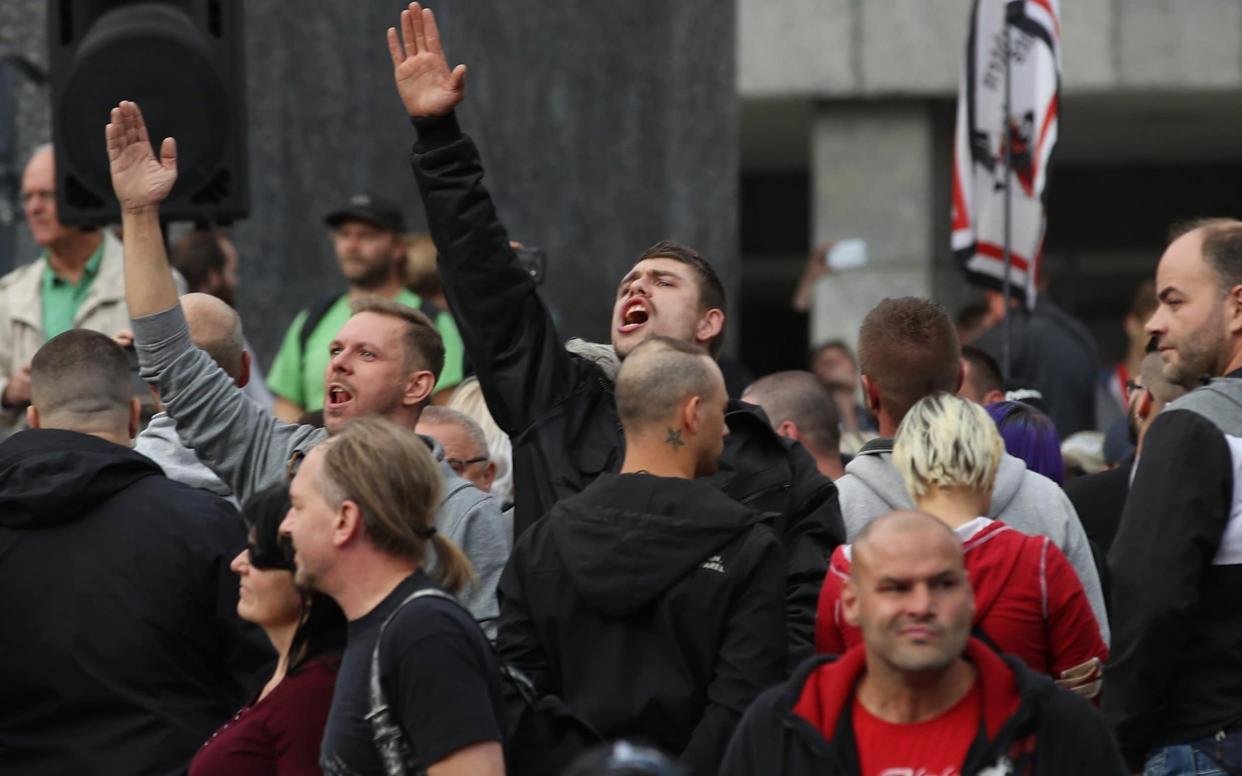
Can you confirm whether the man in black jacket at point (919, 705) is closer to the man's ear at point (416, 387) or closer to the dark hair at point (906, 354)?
the dark hair at point (906, 354)

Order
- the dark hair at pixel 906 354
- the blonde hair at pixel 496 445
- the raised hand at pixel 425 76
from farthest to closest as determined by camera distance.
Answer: the blonde hair at pixel 496 445 < the raised hand at pixel 425 76 < the dark hair at pixel 906 354

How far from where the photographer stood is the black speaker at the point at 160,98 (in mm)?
7898

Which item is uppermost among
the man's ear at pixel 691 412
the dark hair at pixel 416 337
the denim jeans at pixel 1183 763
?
the dark hair at pixel 416 337

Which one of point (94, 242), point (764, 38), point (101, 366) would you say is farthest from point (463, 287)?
point (764, 38)

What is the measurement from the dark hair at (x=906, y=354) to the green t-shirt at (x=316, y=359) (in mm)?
3343

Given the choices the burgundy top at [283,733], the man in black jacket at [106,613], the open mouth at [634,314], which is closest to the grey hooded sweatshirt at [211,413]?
the man in black jacket at [106,613]

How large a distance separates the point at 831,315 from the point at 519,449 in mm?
12599

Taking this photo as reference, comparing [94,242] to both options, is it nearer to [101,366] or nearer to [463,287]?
[101,366]

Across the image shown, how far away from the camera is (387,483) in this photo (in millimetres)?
4691

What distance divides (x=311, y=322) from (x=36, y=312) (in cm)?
102

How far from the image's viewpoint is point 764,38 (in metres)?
17.7

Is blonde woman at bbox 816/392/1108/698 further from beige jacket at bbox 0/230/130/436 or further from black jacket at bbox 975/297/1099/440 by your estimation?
black jacket at bbox 975/297/1099/440

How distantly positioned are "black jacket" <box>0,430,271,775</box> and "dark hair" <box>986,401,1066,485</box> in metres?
2.07

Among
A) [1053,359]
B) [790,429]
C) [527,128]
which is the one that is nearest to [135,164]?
[790,429]
